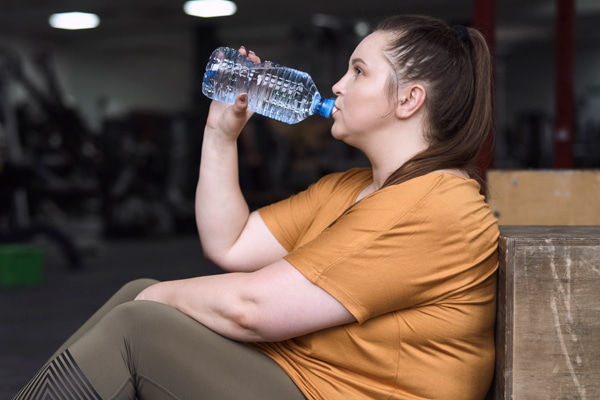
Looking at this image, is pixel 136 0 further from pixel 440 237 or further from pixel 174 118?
pixel 440 237

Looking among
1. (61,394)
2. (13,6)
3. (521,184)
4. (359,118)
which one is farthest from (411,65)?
(13,6)

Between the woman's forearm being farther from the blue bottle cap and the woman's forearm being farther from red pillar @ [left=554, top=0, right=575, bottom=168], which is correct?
red pillar @ [left=554, top=0, right=575, bottom=168]

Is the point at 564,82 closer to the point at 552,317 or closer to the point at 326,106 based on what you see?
the point at 326,106

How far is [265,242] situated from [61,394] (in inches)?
19.3

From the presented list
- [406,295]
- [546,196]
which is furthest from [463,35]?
[546,196]

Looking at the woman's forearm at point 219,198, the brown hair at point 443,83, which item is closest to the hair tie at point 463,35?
the brown hair at point 443,83

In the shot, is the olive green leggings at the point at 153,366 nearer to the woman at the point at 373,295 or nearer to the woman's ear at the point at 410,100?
the woman at the point at 373,295

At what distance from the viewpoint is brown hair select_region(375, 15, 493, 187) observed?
1141 millimetres

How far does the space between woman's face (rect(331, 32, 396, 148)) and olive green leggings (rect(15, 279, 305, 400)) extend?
37 centimetres

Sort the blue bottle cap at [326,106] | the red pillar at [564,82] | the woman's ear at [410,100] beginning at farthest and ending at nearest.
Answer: the red pillar at [564,82] < the blue bottle cap at [326,106] < the woman's ear at [410,100]

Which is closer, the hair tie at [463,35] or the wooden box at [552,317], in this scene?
the wooden box at [552,317]

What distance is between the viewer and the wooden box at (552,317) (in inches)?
41.6

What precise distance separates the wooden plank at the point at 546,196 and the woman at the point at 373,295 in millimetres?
770

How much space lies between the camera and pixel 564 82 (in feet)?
15.1
